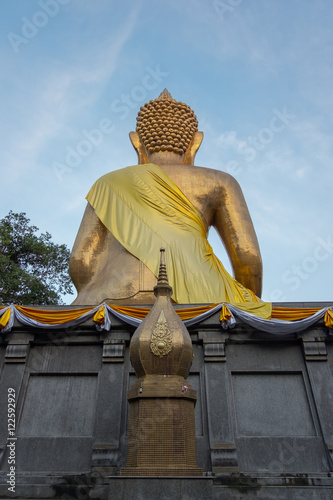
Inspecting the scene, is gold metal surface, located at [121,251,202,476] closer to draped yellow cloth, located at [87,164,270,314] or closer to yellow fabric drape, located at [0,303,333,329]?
yellow fabric drape, located at [0,303,333,329]

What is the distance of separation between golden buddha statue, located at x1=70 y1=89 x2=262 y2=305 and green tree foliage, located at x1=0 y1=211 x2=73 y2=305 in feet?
23.8

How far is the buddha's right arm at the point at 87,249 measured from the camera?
25.3ft

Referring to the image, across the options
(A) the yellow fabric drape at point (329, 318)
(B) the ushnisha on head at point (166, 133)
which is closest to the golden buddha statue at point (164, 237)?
(B) the ushnisha on head at point (166, 133)

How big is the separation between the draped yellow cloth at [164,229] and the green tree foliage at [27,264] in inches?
293

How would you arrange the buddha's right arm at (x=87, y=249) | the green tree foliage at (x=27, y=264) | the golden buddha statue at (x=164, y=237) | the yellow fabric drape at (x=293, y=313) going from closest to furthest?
the yellow fabric drape at (x=293, y=313), the golden buddha statue at (x=164, y=237), the buddha's right arm at (x=87, y=249), the green tree foliage at (x=27, y=264)

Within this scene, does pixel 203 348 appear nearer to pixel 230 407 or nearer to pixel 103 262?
pixel 230 407

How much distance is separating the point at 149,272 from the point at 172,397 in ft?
11.4

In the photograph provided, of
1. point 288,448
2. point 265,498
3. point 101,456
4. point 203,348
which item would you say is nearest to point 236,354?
point 203,348

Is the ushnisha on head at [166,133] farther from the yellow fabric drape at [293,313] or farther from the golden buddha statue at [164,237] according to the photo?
the yellow fabric drape at [293,313]

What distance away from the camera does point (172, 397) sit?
3592mm

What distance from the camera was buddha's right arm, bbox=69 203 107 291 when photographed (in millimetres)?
7715

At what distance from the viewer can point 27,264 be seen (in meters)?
16.3

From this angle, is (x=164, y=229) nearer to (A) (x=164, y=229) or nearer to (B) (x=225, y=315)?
(A) (x=164, y=229)

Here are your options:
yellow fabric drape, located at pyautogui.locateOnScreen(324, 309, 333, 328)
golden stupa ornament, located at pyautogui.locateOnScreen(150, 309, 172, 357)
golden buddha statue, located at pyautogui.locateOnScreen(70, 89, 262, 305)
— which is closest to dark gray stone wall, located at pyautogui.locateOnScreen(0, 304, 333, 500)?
yellow fabric drape, located at pyautogui.locateOnScreen(324, 309, 333, 328)
